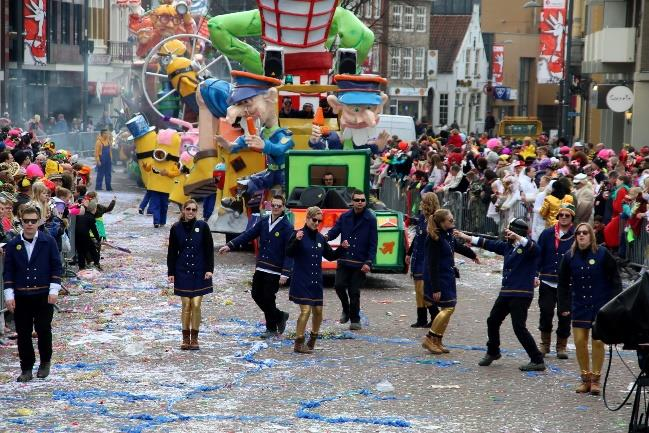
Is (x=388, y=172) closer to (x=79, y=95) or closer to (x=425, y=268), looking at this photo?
(x=425, y=268)

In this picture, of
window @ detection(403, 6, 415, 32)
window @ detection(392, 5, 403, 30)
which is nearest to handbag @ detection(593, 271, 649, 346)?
window @ detection(392, 5, 403, 30)

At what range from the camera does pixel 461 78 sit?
268 ft

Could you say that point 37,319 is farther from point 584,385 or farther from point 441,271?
point 584,385

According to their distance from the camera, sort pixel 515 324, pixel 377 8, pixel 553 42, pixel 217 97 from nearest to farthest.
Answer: pixel 515 324
pixel 217 97
pixel 553 42
pixel 377 8

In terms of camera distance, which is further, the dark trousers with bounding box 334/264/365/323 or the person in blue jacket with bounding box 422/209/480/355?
the dark trousers with bounding box 334/264/365/323

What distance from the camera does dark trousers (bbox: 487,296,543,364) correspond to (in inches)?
508

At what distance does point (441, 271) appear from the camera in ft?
45.2

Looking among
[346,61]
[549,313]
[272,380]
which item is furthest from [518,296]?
[346,61]

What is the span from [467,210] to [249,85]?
5492 mm

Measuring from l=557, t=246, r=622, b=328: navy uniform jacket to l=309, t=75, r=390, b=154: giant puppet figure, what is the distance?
10006 millimetres

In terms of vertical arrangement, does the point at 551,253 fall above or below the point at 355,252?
above

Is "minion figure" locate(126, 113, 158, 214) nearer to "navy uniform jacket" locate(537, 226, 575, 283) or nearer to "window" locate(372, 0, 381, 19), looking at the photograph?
"navy uniform jacket" locate(537, 226, 575, 283)

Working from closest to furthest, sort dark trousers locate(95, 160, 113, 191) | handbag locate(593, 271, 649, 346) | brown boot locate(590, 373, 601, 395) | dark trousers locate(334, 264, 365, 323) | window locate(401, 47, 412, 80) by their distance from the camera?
1. handbag locate(593, 271, 649, 346)
2. brown boot locate(590, 373, 601, 395)
3. dark trousers locate(334, 264, 365, 323)
4. dark trousers locate(95, 160, 113, 191)
5. window locate(401, 47, 412, 80)

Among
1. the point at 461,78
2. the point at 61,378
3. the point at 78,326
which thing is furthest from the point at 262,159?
the point at 461,78
